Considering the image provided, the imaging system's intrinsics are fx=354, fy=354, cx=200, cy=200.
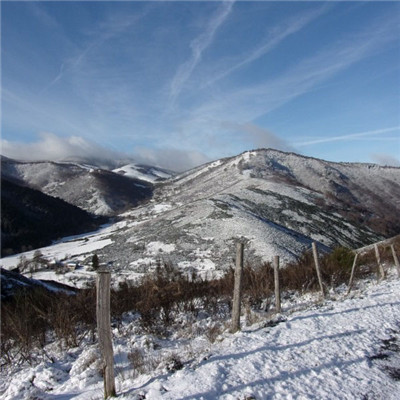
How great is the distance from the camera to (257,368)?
19.3 feet

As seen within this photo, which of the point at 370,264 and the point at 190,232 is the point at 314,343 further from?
the point at 190,232

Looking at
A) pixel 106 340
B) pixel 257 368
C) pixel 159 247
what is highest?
pixel 159 247

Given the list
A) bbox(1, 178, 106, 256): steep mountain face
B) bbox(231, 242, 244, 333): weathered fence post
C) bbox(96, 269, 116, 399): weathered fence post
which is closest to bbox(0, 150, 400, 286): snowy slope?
bbox(231, 242, 244, 333): weathered fence post

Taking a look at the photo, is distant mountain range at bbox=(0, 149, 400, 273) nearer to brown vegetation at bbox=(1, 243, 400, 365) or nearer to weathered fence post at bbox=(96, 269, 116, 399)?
brown vegetation at bbox=(1, 243, 400, 365)

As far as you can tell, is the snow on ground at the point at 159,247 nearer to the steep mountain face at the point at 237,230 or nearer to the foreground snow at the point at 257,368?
the steep mountain face at the point at 237,230

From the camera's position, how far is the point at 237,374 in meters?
5.65

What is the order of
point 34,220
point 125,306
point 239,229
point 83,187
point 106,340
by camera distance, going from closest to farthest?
point 106,340 < point 125,306 < point 239,229 < point 34,220 < point 83,187

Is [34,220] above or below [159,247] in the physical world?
above

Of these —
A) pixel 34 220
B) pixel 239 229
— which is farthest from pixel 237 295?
pixel 34 220

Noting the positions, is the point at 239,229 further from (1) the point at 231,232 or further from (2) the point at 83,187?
(2) the point at 83,187

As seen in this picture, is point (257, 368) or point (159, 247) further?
point (159, 247)

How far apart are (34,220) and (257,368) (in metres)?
82.1

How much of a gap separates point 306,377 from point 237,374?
3.57 feet

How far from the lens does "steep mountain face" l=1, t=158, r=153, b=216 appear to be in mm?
122188
